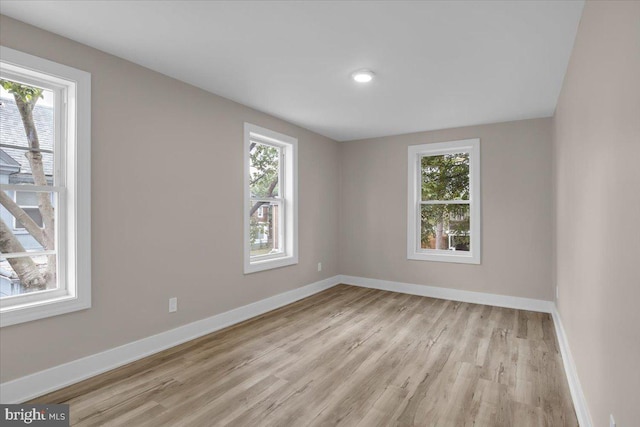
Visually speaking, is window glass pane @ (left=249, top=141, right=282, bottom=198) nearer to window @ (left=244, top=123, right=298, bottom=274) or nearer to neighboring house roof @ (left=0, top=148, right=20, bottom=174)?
window @ (left=244, top=123, right=298, bottom=274)

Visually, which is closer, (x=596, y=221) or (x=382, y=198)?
(x=596, y=221)

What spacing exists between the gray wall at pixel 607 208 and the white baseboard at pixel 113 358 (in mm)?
3010

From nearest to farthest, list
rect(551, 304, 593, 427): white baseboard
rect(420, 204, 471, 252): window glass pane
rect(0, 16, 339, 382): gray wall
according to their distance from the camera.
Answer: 1. rect(551, 304, 593, 427): white baseboard
2. rect(0, 16, 339, 382): gray wall
3. rect(420, 204, 471, 252): window glass pane

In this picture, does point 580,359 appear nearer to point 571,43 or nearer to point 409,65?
point 571,43

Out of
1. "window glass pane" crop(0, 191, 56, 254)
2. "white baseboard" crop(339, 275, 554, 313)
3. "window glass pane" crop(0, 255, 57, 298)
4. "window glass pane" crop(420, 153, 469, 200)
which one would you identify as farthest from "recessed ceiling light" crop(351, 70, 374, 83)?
"white baseboard" crop(339, 275, 554, 313)

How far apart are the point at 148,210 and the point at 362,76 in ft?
7.09

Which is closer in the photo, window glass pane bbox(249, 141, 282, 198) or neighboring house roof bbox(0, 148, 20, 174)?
neighboring house roof bbox(0, 148, 20, 174)

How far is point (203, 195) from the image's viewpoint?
335 centimetres

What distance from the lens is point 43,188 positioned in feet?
7.61

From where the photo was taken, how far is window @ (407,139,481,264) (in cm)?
460

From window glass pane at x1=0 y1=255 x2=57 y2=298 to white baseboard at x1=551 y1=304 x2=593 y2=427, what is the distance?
348 centimetres

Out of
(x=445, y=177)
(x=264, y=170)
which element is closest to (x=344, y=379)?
(x=264, y=170)

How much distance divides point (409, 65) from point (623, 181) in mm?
1903

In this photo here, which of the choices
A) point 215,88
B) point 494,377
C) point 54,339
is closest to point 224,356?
point 54,339
